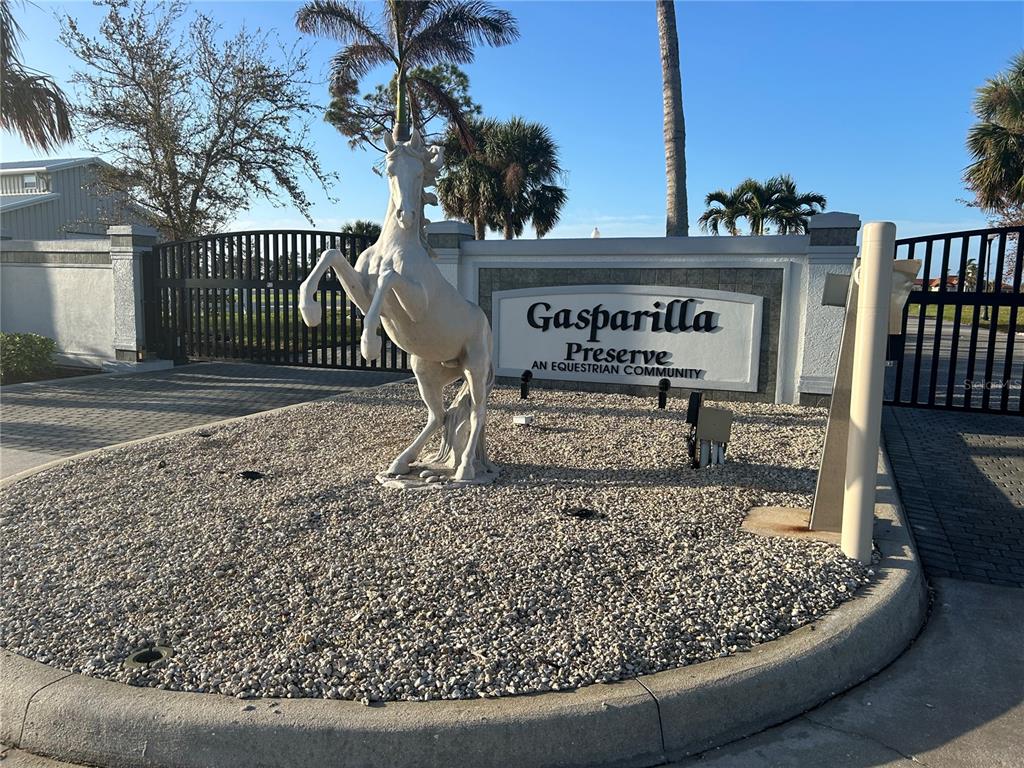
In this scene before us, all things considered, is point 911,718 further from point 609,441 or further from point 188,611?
point 609,441

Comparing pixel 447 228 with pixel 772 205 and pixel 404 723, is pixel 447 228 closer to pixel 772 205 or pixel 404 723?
pixel 404 723

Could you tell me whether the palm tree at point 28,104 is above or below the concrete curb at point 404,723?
above

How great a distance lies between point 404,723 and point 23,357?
39.9ft

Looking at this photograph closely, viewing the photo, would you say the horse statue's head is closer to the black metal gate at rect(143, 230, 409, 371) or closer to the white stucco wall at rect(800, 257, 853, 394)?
the white stucco wall at rect(800, 257, 853, 394)

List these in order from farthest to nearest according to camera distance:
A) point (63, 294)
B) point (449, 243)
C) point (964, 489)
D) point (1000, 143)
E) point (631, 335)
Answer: point (1000, 143)
point (63, 294)
point (449, 243)
point (631, 335)
point (964, 489)

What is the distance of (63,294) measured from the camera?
13.6 metres

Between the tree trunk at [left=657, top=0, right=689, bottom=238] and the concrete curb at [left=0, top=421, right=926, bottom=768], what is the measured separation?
9.95 meters

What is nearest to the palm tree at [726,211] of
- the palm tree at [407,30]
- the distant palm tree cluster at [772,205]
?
the distant palm tree cluster at [772,205]

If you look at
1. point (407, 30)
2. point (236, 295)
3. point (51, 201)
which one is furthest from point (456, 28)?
point (51, 201)

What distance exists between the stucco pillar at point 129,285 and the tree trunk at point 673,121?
9.64m

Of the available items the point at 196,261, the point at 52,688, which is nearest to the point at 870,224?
the point at 52,688

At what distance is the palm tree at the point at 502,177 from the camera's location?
27.6 m

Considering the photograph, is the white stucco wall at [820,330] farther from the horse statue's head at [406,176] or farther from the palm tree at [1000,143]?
the palm tree at [1000,143]

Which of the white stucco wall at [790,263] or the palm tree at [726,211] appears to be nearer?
the white stucco wall at [790,263]
